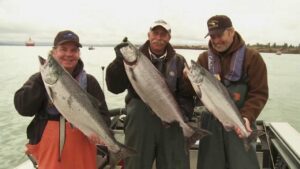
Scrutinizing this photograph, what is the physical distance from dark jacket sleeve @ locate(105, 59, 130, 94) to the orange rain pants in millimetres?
698

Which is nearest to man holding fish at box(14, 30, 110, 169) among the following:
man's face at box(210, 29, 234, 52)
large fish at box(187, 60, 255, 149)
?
large fish at box(187, 60, 255, 149)

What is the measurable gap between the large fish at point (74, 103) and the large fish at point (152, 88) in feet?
1.68

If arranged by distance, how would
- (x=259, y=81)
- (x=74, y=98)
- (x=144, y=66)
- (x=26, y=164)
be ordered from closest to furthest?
(x=74, y=98) < (x=144, y=66) < (x=259, y=81) < (x=26, y=164)

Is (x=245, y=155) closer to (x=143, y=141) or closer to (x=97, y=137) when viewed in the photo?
(x=143, y=141)

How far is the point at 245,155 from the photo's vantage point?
4.07m

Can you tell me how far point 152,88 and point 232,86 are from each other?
41.3 inches

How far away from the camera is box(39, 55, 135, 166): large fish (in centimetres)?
319

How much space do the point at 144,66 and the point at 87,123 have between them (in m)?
0.85

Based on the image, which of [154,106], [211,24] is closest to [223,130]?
[154,106]

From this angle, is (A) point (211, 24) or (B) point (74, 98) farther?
(A) point (211, 24)

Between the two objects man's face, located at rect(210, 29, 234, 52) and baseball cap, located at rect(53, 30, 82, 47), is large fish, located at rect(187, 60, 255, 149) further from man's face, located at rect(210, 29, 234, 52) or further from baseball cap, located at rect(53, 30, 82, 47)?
baseball cap, located at rect(53, 30, 82, 47)

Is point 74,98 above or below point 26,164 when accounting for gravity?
above

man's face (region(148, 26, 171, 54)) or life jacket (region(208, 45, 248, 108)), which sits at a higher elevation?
man's face (region(148, 26, 171, 54))

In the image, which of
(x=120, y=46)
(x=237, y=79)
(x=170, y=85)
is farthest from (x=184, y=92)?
(x=120, y=46)
